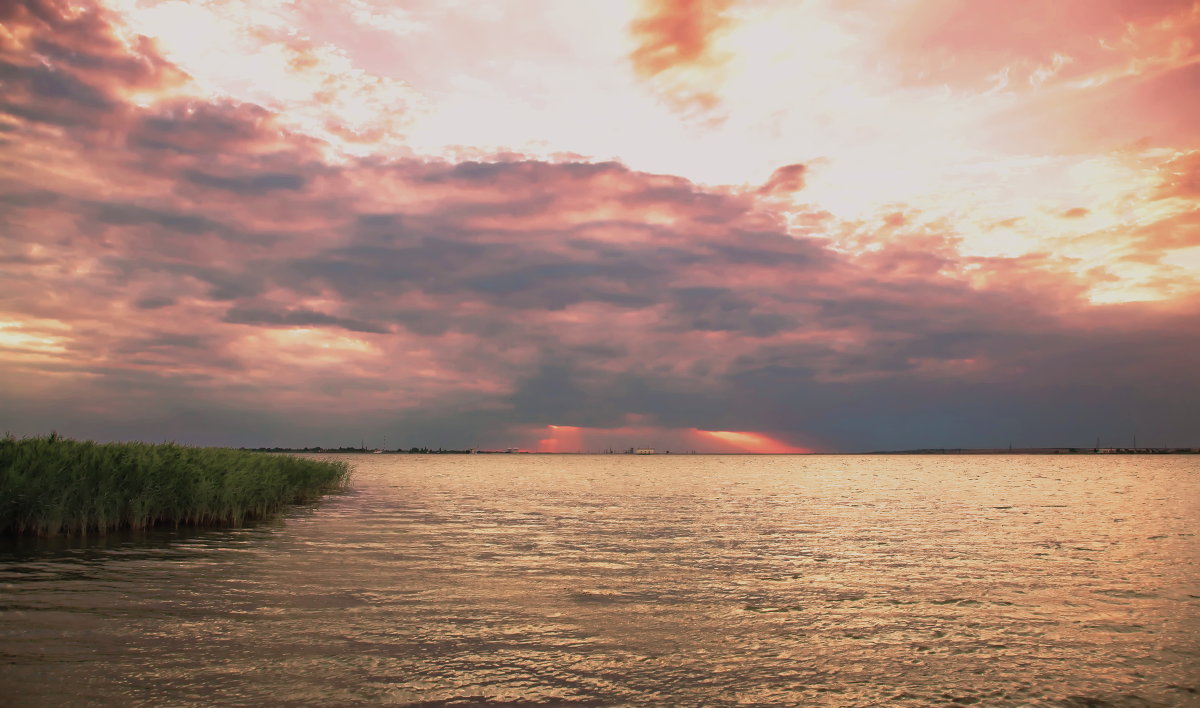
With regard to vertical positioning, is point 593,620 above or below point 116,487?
below

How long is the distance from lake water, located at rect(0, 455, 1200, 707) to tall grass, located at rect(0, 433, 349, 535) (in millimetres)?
1728

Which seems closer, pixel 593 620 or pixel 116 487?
pixel 593 620

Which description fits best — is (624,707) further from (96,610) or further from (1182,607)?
(1182,607)

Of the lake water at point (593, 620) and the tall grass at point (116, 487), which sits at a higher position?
the tall grass at point (116, 487)

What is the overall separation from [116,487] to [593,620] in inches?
1000

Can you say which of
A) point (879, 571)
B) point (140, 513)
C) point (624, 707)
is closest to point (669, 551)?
point (879, 571)

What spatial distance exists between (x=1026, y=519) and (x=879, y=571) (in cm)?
2739

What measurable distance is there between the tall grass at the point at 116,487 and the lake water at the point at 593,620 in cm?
173

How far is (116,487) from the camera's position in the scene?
3195 cm

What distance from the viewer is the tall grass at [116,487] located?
28.2 m

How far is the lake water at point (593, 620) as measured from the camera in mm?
12578

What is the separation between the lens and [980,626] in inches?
701

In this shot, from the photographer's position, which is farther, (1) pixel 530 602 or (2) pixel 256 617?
(1) pixel 530 602

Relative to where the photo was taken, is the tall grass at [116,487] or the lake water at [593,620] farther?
the tall grass at [116,487]
